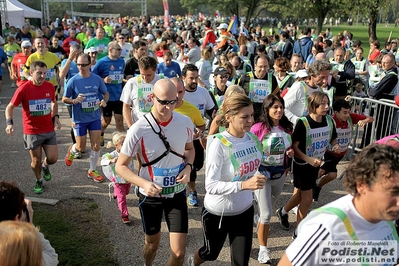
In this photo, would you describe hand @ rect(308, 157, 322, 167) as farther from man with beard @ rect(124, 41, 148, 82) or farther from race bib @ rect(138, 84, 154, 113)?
man with beard @ rect(124, 41, 148, 82)

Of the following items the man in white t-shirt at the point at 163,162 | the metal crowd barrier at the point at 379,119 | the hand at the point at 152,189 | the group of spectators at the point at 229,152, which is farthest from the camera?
the metal crowd barrier at the point at 379,119

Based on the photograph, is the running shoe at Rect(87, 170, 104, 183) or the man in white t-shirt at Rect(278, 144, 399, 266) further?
the running shoe at Rect(87, 170, 104, 183)

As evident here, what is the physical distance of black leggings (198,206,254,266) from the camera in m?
3.85

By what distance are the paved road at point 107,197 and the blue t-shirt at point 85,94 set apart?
41.2 inches

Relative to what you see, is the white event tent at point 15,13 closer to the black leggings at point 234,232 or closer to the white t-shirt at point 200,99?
the white t-shirt at point 200,99

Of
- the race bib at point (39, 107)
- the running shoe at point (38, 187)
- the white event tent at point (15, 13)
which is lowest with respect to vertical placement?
the running shoe at point (38, 187)

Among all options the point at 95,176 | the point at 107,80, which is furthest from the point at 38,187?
the point at 107,80

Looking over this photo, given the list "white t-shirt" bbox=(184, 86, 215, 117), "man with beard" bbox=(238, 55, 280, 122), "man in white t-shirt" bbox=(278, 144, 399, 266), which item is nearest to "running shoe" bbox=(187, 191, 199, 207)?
"white t-shirt" bbox=(184, 86, 215, 117)

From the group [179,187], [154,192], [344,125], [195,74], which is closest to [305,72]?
[344,125]

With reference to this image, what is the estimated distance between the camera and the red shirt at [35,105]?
612 centimetres

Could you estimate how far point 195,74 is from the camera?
5.97 metres

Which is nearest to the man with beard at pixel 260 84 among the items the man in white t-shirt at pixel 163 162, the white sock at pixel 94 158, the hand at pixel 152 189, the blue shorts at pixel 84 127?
the blue shorts at pixel 84 127

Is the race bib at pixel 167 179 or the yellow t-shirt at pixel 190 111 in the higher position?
the yellow t-shirt at pixel 190 111

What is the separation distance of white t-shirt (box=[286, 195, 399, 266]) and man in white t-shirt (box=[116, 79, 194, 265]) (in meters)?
1.76
